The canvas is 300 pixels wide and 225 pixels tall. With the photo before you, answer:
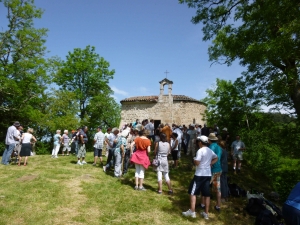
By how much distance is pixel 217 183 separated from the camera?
5773 millimetres

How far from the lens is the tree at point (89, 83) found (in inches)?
1030

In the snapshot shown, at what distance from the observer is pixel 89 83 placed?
26875mm

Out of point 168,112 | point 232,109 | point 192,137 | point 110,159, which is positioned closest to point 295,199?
point 110,159

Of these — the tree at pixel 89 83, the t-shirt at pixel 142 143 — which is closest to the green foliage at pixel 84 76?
the tree at pixel 89 83

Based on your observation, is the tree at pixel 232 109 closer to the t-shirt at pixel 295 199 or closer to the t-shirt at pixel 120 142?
the t-shirt at pixel 120 142

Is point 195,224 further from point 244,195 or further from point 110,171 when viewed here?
point 110,171

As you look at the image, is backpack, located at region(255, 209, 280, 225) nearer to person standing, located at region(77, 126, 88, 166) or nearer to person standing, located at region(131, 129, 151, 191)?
person standing, located at region(131, 129, 151, 191)

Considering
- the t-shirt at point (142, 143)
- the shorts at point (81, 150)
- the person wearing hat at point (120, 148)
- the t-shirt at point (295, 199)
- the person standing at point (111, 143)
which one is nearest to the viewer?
the t-shirt at point (295, 199)

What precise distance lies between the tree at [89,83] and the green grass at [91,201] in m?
18.2

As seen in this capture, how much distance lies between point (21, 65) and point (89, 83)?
10.1 meters

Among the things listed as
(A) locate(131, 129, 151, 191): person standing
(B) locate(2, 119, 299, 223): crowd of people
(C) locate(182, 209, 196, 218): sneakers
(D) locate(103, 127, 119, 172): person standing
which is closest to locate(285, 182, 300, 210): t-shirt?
(B) locate(2, 119, 299, 223): crowd of people

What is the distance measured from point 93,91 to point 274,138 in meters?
22.4

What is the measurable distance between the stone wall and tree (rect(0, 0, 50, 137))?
38.1 feet

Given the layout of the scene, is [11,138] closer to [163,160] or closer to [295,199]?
[163,160]
